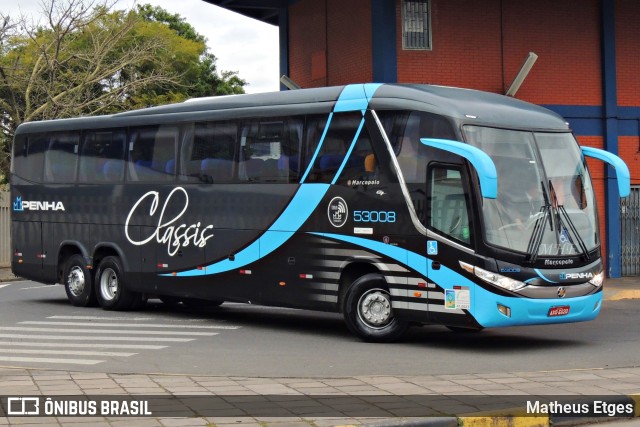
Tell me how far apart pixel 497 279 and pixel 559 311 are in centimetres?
104

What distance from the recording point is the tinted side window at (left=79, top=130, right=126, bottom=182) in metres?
19.4

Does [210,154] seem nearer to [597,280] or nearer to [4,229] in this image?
[597,280]

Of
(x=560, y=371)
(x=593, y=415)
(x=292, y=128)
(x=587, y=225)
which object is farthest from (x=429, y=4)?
(x=593, y=415)

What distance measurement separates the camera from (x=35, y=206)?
21.3 metres

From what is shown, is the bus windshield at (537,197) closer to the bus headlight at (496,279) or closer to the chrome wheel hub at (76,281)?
the bus headlight at (496,279)

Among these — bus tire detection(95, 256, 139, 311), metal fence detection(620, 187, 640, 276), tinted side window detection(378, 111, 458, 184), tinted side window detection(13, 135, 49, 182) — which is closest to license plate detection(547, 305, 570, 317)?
tinted side window detection(378, 111, 458, 184)

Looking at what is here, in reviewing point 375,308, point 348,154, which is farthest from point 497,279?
point 348,154

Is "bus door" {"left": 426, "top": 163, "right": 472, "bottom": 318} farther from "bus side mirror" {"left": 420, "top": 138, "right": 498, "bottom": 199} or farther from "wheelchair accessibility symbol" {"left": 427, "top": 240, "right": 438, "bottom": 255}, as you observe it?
"bus side mirror" {"left": 420, "top": 138, "right": 498, "bottom": 199}

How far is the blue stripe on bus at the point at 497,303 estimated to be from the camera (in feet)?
44.9

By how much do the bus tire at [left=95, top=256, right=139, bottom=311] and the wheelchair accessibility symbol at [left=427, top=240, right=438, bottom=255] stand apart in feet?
23.7

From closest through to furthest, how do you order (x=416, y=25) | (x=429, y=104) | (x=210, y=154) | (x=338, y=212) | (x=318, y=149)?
(x=429, y=104), (x=338, y=212), (x=318, y=149), (x=210, y=154), (x=416, y=25)

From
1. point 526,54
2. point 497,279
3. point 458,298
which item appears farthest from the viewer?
point 526,54

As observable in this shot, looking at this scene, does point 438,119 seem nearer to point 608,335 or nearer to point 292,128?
point 292,128

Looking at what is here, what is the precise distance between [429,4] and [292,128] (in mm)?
9077
